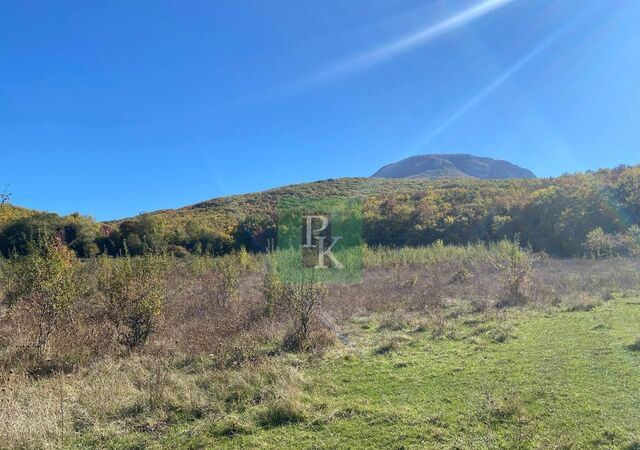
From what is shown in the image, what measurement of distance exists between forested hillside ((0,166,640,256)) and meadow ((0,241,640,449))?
41.1ft

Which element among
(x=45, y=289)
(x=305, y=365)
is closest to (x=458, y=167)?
(x=305, y=365)

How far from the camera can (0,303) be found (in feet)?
32.9

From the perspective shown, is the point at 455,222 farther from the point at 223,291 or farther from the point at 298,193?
the point at 298,193

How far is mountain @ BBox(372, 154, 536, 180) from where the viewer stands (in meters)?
91.9

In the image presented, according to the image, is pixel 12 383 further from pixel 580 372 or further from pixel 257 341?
pixel 580 372

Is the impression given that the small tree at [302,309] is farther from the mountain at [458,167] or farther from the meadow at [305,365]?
the mountain at [458,167]

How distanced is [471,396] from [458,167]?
98.5 metres

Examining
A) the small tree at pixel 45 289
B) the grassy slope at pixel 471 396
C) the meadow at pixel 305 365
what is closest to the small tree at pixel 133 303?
the meadow at pixel 305 365

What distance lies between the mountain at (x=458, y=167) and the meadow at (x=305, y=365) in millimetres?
80434

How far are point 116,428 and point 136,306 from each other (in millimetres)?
3980

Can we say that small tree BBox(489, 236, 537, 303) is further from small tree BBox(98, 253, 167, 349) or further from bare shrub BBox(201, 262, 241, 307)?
small tree BBox(98, 253, 167, 349)

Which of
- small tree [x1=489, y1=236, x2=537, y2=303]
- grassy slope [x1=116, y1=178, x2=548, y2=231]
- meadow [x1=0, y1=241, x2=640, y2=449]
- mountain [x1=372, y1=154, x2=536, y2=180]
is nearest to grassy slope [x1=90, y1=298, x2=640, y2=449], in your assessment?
meadow [x1=0, y1=241, x2=640, y2=449]

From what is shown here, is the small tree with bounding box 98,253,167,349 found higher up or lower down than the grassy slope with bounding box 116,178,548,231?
lower down

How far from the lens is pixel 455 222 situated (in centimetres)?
A: 3000
